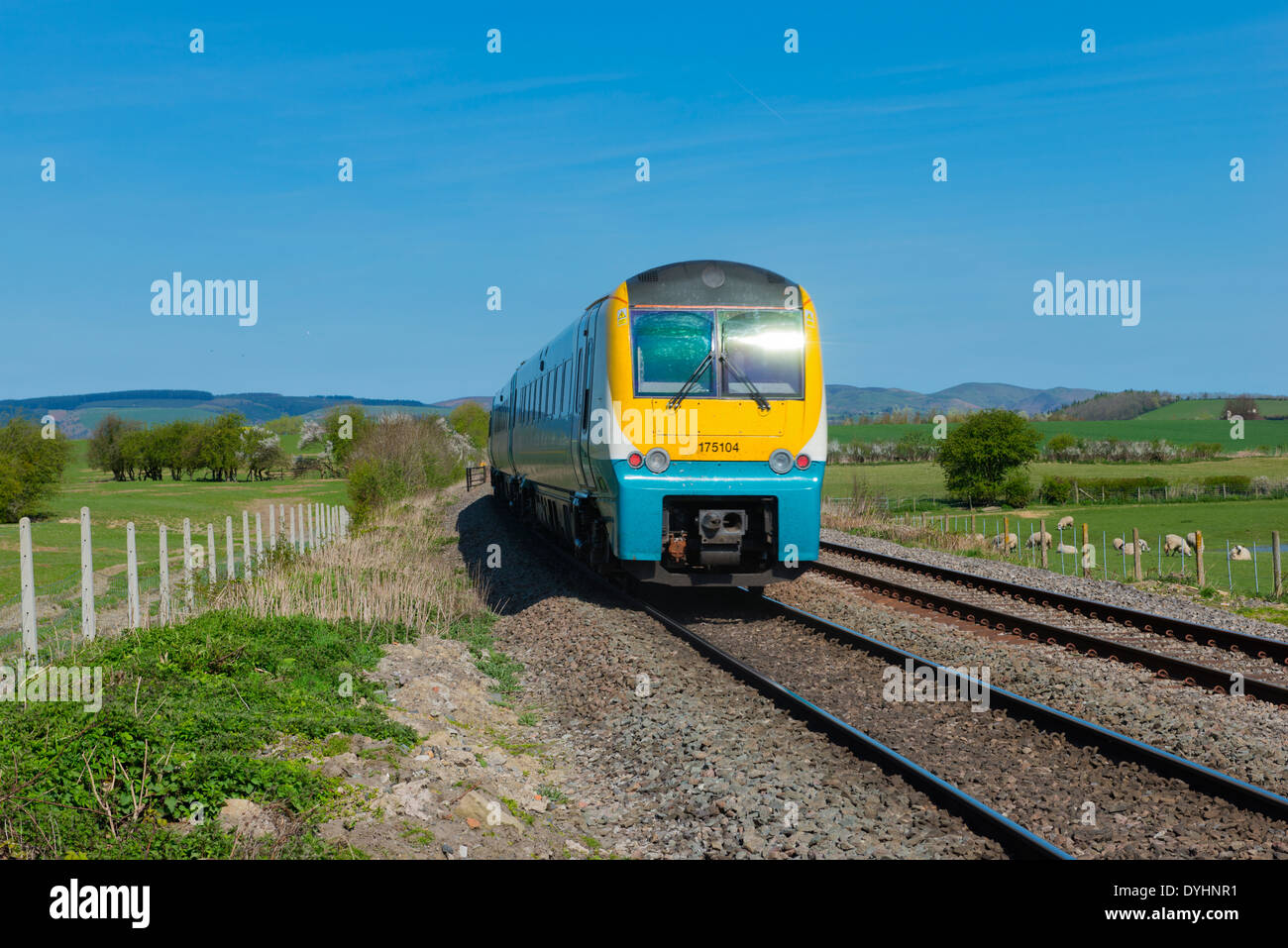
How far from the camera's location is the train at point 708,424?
11594 millimetres

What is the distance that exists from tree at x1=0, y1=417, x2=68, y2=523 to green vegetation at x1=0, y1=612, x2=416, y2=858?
53736 mm

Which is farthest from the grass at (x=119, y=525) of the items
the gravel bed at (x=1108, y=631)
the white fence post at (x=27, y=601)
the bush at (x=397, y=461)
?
the gravel bed at (x=1108, y=631)

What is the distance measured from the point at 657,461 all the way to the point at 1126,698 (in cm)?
538

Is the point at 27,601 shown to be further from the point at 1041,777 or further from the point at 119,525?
the point at 119,525

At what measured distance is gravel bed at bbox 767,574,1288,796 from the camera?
22.8ft

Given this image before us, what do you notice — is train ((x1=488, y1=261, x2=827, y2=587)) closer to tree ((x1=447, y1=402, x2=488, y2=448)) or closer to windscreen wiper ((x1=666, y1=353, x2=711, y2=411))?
→ windscreen wiper ((x1=666, y1=353, x2=711, y2=411))

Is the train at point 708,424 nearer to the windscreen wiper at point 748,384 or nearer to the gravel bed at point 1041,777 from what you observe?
the windscreen wiper at point 748,384

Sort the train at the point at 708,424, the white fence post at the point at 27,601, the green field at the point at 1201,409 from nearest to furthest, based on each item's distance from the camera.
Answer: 1. the white fence post at the point at 27,601
2. the train at the point at 708,424
3. the green field at the point at 1201,409

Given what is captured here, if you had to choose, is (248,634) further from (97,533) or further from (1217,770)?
(97,533)

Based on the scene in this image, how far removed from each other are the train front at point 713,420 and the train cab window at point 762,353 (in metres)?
0.01

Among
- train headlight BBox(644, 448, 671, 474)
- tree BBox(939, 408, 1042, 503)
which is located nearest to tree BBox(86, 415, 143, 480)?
tree BBox(939, 408, 1042, 503)

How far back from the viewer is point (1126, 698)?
8.40 metres
